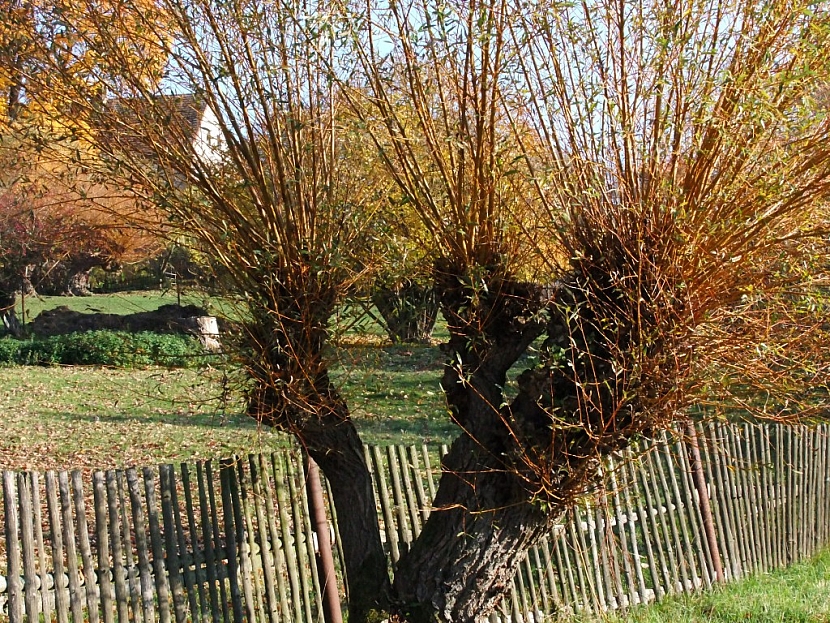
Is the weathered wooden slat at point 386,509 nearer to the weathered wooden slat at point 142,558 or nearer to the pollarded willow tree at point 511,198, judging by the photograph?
the pollarded willow tree at point 511,198

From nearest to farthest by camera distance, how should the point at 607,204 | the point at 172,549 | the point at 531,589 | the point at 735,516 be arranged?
the point at 607,204, the point at 172,549, the point at 531,589, the point at 735,516

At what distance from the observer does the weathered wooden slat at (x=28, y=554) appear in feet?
13.4

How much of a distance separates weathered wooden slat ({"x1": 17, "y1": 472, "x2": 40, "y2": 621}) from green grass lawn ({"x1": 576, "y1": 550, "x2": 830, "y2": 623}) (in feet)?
10.9

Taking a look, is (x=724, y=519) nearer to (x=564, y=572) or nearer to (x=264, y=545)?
(x=564, y=572)

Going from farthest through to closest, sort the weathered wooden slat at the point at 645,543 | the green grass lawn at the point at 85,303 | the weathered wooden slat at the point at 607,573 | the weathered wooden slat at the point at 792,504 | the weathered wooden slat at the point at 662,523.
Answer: the green grass lawn at the point at 85,303 < the weathered wooden slat at the point at 792,504 < the weathered wooden slat at the point at 662,523 < the weathered wooden slat at the point at 645,543 < the weathered wooden slat at the point at 607,573

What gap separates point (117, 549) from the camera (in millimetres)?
4293

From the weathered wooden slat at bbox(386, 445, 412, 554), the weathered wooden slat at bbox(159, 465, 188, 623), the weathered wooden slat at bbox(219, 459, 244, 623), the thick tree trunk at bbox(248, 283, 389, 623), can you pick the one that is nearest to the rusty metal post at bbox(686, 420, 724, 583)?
the weathered wooden slat at bbox(386, 445, 412, 554)

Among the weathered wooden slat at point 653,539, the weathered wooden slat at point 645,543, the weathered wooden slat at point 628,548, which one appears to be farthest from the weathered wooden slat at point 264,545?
the weathered wooden slat at point 653,539

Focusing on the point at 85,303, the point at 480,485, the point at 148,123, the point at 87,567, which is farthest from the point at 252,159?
the point at 85,303

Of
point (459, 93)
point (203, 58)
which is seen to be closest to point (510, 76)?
point (459, 93)

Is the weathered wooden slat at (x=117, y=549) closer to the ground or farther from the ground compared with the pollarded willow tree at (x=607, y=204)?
closer to the ground

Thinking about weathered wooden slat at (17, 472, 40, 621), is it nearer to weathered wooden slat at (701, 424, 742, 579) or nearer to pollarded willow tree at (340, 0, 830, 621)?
pollarded willow tree at (340, 0, 830, 621)

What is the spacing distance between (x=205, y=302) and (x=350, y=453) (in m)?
1.12

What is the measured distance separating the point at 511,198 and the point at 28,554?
9.35ft
